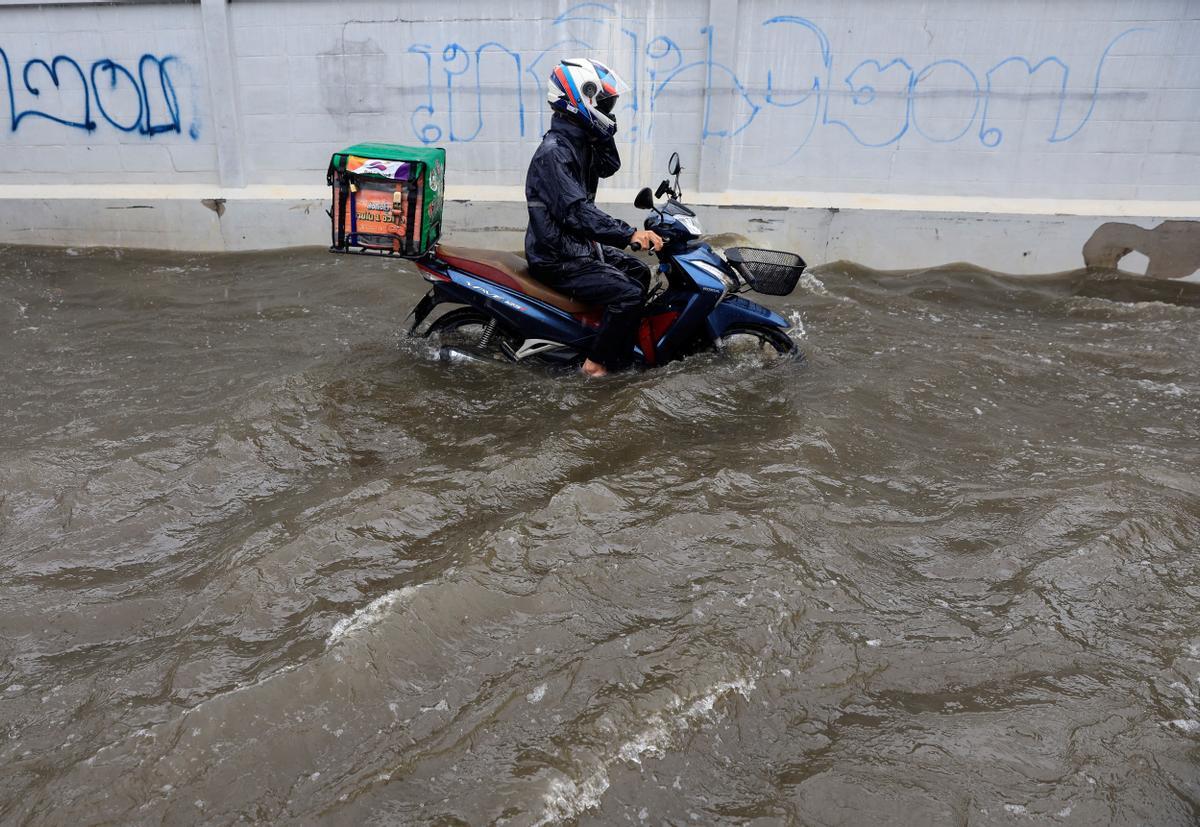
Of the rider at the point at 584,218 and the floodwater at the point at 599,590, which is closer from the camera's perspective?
the floodwater at the point at 599,590

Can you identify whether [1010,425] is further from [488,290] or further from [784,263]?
[488,290]

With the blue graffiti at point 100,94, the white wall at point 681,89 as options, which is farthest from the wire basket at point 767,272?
the blue graffiti at point 100,94

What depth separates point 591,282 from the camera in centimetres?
513

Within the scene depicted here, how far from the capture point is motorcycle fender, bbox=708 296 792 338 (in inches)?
205

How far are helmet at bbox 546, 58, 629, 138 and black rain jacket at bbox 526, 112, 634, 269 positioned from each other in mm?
85

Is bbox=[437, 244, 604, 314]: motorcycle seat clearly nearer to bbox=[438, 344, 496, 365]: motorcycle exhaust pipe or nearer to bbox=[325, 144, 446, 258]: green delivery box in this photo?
bbox=[325, 144, 446, 258]: green delivery box

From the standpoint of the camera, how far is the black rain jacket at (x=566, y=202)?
195 inches

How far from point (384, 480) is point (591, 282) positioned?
1.73 metres

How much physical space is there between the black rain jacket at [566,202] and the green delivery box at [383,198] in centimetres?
60

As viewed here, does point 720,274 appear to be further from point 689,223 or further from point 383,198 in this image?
point 383,198

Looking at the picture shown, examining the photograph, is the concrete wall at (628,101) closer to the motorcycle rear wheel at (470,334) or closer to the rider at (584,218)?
the motorcycle rear wheel at (470,334)

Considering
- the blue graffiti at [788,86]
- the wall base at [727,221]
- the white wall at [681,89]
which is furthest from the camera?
the blue graffiti at [788,86]

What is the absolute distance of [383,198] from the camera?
16.4 feet

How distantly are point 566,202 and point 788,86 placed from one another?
4575 mm
